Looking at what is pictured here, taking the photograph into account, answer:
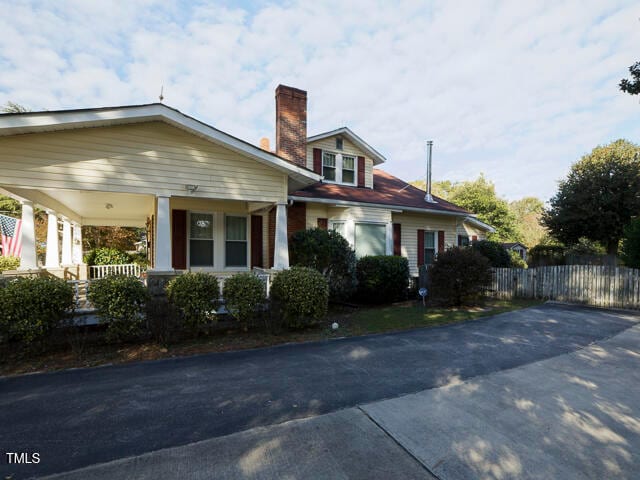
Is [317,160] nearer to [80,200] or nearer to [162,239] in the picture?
[162,239]

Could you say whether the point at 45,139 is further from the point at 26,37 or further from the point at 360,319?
the point at 360,319

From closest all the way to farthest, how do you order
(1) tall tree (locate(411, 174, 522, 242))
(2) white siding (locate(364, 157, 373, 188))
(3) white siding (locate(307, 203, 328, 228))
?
(3) white siding (locate(307, 203, 328, 228))
(2) white siding (locate(364, 157, 373, 188))
(1) tall tree (locate(411, 174, 522, 242))

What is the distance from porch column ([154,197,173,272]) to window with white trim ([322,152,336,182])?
7752 mm

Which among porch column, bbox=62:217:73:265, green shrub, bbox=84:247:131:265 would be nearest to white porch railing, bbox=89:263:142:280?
porch column, bbox=62:217:73:265

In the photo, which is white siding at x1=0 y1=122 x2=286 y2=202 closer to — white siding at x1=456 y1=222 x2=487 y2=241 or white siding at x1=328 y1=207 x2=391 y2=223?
white siding at x1=328 y1=207 x2=391 y2=223

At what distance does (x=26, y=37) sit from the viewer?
11133mm

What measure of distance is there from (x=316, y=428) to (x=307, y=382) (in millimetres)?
1289

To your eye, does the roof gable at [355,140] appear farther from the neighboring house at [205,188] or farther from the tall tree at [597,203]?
the tall tree at [597,203]

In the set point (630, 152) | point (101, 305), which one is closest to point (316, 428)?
point (101, 305)

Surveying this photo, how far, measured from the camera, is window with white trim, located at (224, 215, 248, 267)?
36.8ft

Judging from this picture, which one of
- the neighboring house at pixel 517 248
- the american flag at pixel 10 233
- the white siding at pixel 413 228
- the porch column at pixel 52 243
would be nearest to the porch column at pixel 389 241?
the white siding at pixel 413 228

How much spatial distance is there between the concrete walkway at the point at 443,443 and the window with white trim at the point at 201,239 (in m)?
8.20

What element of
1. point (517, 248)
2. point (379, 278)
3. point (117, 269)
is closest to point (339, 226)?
point (379, 278)

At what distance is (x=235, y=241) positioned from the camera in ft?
37.1
